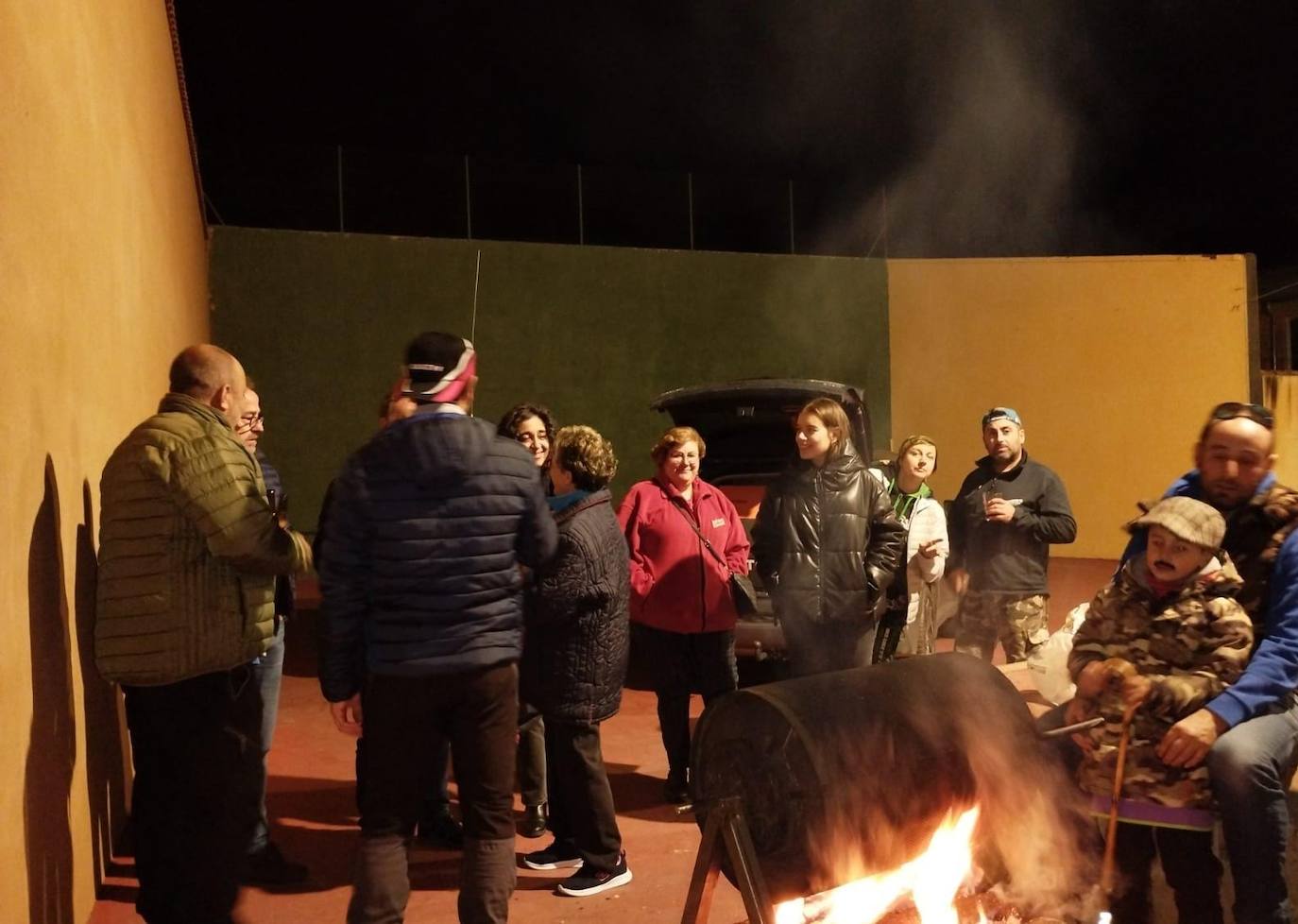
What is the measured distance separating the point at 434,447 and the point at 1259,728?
8.65 ft

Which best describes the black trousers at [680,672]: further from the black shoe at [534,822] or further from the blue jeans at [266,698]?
the blue jeans at [266,698]

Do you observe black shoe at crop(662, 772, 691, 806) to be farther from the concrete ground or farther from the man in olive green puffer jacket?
the man in olive green puffer jacket

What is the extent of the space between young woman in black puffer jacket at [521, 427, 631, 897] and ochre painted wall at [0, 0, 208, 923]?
5.29 ft

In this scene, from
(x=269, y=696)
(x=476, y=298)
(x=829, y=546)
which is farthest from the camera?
(x=476, y=298)

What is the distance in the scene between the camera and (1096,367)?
1574 centimetres

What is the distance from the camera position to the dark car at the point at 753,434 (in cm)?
742

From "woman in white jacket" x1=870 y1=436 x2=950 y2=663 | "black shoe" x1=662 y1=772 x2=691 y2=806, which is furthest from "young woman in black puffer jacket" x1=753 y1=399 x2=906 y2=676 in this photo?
"black shoe" x1=662 y1=772 x2=691 y2=806

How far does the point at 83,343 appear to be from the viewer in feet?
13.6

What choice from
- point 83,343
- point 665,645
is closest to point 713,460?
point 665,645

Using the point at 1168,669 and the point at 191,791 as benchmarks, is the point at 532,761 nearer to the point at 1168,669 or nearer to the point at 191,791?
the point at 191,791

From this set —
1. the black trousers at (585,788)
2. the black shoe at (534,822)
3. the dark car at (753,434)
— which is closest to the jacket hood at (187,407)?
the black trousers at (585,788)

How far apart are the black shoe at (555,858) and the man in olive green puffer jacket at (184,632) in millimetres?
1382

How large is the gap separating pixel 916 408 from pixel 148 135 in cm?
1181

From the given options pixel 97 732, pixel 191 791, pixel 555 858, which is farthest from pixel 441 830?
pixel 191 791
